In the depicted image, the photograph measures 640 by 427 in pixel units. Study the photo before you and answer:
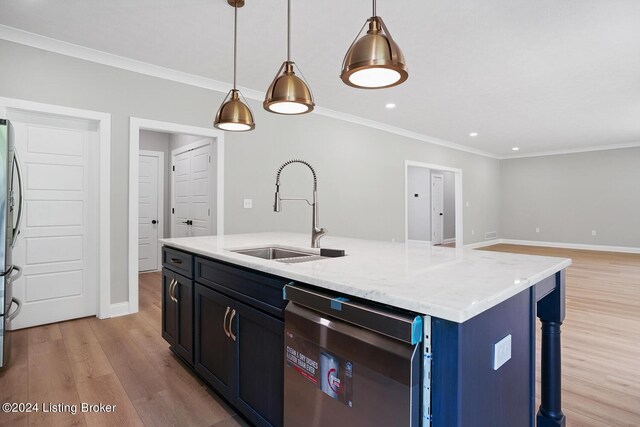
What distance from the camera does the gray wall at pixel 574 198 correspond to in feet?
26.3

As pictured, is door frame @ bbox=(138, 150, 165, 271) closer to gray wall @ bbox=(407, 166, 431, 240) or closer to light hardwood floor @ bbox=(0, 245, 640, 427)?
light hardwood floor @ bbox=(0, 245, 640, 427)

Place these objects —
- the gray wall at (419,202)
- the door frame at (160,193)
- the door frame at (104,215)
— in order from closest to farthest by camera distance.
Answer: the door frame at (104,215), the door frame at (160,193), the gray wall at (419,202)

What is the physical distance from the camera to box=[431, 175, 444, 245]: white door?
9.70m

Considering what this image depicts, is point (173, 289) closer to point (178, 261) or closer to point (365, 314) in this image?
point (178, 261)

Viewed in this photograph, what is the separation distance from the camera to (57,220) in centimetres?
324

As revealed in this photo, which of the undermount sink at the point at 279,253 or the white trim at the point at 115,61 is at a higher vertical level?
the white trim at the point at 115,61

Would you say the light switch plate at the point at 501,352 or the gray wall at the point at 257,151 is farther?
the gray wall at the point at 257,151

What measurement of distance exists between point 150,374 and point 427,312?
212 centimetres

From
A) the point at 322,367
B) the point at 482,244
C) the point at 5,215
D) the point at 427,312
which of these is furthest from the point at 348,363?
the point at 482,244

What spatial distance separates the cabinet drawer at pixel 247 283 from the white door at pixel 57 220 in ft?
6.68

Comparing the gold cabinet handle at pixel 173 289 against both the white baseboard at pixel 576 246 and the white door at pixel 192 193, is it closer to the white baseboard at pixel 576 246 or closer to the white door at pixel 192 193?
the white door at pixel 192 193

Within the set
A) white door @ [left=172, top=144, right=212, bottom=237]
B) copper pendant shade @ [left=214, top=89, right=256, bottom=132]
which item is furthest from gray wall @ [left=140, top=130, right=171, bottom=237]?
copper pendant shade @ [left=214, top=89, right=256, bottom=132]

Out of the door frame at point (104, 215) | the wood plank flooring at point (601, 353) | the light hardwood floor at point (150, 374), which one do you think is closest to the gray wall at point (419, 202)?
the wood plank flooring at point (601, 353)

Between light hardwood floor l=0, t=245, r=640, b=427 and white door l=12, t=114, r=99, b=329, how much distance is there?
0.23 metres
